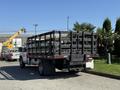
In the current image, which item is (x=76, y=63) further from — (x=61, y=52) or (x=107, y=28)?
(x=107, y=28)

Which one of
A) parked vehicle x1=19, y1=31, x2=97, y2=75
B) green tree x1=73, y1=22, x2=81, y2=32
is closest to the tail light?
parked vehicle x1=19, y1=31, x2=97, y2=75

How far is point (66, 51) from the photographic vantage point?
17391 mm

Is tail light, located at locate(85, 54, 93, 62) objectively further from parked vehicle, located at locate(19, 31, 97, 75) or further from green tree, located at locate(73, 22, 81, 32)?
green tree, located at locate(73, 22, 81, 32)

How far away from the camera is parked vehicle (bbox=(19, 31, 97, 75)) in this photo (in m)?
17.1

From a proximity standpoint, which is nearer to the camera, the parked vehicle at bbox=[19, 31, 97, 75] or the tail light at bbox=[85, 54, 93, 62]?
the parked vehicle at bbox=[19, 31, 97, 75]

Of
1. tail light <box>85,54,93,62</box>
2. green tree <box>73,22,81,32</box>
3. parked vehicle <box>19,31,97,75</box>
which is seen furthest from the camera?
green tree <box>73,22,81,32</box>

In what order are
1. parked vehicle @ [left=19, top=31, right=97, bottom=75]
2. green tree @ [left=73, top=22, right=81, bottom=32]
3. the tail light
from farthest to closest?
green tree @ [left=73, top=22, right=81, bottom=32] < the tail light < parked vehicle @ [left=19, top=31, right=97, bottom=75]

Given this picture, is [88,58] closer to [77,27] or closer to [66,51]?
[66,51]

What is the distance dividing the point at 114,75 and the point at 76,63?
205 centimetres

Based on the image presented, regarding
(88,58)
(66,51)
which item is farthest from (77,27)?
(66,51)

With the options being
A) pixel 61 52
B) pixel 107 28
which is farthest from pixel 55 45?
pixel 107 28

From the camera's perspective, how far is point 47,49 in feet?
58.7

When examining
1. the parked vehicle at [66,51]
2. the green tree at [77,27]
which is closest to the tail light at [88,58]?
the parked vehicle at [66,51]

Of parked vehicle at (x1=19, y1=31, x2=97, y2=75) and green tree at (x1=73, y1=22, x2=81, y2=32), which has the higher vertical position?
green tree at (x1=73, y1=22, x2=81, y2=32)
